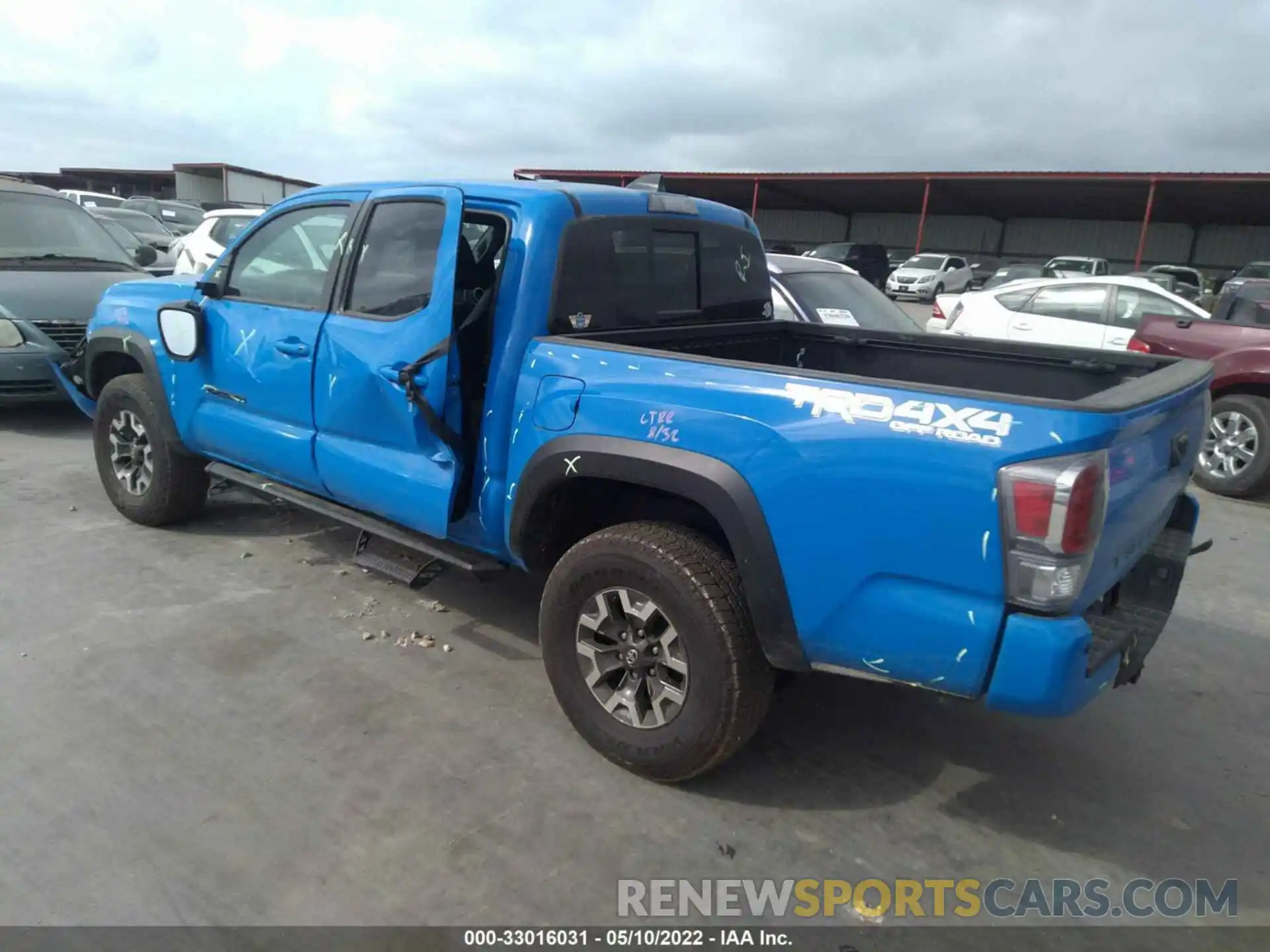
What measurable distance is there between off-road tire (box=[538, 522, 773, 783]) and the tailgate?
98 centimetres

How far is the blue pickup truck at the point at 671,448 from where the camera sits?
7.48 feet

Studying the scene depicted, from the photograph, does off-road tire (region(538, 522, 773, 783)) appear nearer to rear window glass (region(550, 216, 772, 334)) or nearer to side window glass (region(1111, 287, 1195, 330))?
rear window glass (region(550, 216, 772, 334))

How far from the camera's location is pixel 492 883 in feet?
8.24

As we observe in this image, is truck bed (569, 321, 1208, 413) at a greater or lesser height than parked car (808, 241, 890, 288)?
lesser

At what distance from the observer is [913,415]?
7.64 feet

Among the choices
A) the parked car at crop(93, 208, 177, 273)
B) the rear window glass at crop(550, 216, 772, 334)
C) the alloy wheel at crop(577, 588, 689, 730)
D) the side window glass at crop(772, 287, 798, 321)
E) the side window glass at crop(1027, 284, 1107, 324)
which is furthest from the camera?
the parked car at crop(93, 208, 177, 273)

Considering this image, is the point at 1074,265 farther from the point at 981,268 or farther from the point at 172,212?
the point at 172,212

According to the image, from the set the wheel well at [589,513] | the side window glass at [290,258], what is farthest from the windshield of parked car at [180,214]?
the wheel well at [589,513]

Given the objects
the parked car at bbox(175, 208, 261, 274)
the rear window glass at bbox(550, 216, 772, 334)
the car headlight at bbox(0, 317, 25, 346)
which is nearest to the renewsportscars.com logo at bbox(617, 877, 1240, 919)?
the rear window glass at bbox(550, 216, 772, 334)

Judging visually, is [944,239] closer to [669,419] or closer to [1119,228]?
[1119,228]

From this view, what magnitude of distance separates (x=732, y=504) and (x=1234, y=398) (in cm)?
629

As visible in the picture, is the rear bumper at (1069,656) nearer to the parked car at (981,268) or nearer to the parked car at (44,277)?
the parked car at (44,277)

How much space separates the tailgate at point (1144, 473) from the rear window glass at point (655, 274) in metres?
1.90

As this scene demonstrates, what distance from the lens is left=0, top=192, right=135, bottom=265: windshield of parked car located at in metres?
7.72
